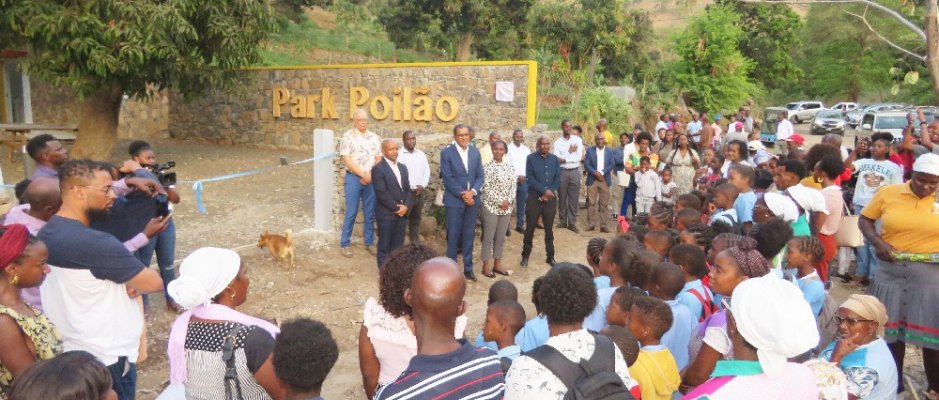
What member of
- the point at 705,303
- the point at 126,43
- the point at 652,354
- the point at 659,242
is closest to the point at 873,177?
the point at 659,242

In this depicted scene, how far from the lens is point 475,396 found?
2154mm

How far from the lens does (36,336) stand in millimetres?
2670

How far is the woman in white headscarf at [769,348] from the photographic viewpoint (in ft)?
7.13

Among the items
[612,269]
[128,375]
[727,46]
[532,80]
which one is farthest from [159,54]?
[727,46]

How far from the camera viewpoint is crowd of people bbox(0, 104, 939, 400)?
2207 mm

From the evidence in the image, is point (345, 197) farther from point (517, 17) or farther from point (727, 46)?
point (727, 46)

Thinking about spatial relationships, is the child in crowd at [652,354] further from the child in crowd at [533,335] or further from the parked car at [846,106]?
the parked car at [846,106]

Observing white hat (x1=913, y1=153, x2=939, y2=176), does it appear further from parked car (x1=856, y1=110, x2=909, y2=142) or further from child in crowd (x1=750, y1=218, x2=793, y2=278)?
parked car (x1=856, y1=110, x2=909, y2=142)

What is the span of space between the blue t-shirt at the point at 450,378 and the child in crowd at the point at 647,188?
287 inches

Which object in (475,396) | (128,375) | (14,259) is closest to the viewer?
(475,396)

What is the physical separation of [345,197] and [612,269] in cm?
449

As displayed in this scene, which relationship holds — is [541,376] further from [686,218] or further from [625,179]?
[625,179]

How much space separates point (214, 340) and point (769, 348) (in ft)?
6.68

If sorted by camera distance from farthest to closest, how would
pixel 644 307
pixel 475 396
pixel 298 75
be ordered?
pixel 298 75 < pixel 644 307 < pixel 475 396
